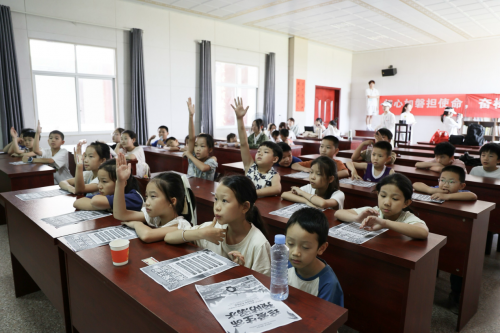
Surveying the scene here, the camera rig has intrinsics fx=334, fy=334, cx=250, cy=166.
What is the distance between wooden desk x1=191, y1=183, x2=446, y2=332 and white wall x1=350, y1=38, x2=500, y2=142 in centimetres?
1007

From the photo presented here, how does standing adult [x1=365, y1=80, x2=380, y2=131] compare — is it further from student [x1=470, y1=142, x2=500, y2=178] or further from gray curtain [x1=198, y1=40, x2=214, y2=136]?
student [x1=470, y1=142, x2=500, y2=178]

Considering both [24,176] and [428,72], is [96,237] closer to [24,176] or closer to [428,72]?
[24,176]

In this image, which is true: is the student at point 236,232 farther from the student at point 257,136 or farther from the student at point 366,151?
the student at point 257,136

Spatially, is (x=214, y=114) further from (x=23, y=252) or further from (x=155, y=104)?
(x=23, y=252)

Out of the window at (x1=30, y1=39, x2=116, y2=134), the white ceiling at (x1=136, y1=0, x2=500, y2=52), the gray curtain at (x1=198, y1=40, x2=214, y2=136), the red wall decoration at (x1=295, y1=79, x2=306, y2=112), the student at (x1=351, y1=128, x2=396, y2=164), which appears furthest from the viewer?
the red wall decoration at (x1=295, y1=79, x2=306, y2=112)

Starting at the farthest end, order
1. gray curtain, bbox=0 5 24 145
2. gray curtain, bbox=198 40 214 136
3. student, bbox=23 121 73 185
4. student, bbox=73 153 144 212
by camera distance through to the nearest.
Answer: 1. gray curtain, bbox=198 40 214 136
2. gray curtain, bbox=0 5 24 145
3. student, bbox=23 121 73 185
4. student, bbox=73 153 144 212

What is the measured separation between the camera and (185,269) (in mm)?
1209

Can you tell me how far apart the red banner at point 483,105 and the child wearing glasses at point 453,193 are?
8.76 metres

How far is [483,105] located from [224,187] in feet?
34.2

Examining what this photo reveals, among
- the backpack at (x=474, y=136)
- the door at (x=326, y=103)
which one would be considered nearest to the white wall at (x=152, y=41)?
the door at (x=326, y=103)

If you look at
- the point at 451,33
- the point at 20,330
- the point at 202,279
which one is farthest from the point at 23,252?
the point at 451,33

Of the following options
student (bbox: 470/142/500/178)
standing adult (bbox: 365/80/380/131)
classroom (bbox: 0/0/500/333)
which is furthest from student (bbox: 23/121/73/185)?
standing adult (bbox: 365/80/380/131)

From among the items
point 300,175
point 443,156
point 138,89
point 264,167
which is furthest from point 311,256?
point 138,89

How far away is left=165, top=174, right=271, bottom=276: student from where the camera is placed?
4.49 feet
